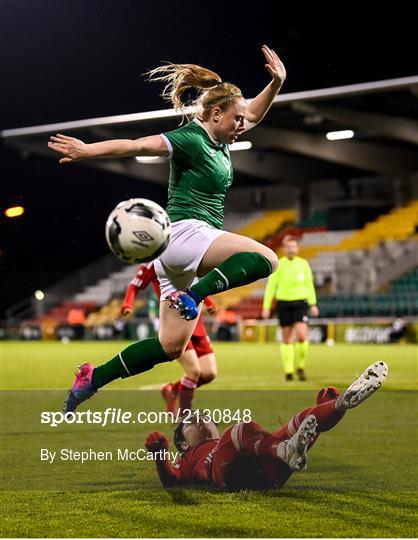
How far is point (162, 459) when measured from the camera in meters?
3.64

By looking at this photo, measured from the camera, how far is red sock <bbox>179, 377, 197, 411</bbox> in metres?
5.54

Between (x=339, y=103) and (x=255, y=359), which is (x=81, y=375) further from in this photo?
(x=339, y=103)

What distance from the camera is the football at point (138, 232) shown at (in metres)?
3.04

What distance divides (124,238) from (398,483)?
1633mm

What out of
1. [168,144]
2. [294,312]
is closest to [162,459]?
[168,144]

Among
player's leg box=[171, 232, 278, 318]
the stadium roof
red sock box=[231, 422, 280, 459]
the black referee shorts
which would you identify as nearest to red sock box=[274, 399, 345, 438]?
red sock box=[231, 422, 280, 459]

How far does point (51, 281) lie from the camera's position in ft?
70.1

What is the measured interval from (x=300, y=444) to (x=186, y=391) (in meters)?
2.08

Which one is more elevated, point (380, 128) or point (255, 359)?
point (380, 128)

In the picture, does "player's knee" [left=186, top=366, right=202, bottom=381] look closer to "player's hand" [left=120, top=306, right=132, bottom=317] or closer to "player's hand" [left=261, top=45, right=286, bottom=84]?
"player's hand" [left=120, top=306, right=132, bottom=317]

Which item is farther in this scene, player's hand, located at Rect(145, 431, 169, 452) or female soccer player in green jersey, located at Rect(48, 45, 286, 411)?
player's hand, located at Rect(145, 431, 169, 452)

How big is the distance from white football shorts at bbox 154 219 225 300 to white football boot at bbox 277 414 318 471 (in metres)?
0.75

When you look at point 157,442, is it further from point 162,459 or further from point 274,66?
point 274,66

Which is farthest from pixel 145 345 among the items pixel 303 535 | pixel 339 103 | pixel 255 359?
pixel 339 103
